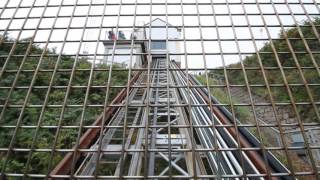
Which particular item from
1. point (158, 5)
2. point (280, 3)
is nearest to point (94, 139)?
point (158, 5)

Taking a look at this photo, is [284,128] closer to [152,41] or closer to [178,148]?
[178,148]

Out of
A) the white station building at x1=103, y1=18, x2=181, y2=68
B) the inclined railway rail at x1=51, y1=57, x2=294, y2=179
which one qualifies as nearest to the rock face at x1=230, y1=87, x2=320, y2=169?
the inclined railway rail at x1=51, y1=57, x2=294, y2=179

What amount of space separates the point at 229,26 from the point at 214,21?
11 cm

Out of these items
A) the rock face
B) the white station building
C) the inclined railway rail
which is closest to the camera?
the inclined railway rail

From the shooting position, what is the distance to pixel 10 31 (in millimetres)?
1741

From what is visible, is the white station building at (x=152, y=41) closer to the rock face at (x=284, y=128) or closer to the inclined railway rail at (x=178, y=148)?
the inclined railway rail at (x=178, y=148)

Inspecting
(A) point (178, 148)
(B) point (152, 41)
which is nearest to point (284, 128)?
(A) point (178, 148)

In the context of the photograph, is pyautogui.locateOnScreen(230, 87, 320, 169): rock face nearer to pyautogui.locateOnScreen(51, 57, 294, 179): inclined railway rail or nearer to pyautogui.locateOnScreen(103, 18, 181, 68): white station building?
pyautogui.locateOnScreen(51, 57, 294, 179): inclined railway rail

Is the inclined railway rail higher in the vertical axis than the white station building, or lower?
lower

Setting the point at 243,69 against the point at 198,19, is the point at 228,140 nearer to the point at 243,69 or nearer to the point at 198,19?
the point at 243,69

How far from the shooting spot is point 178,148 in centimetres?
196

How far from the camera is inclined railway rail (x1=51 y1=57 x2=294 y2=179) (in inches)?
45.4

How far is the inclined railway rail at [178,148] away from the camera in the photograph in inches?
45.4

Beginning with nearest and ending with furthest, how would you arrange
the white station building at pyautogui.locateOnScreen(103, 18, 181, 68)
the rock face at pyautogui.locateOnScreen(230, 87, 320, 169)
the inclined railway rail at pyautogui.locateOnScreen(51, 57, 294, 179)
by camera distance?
the inclined railway rail at pyautogui.locateOnScreen(51, 57, 294, 179)
the rock face at pyautogui.locateOnScreen(230, 87, 320, 169)
the white station building at pyautogui.locateOnScreen(103, 18, 181, 68)
